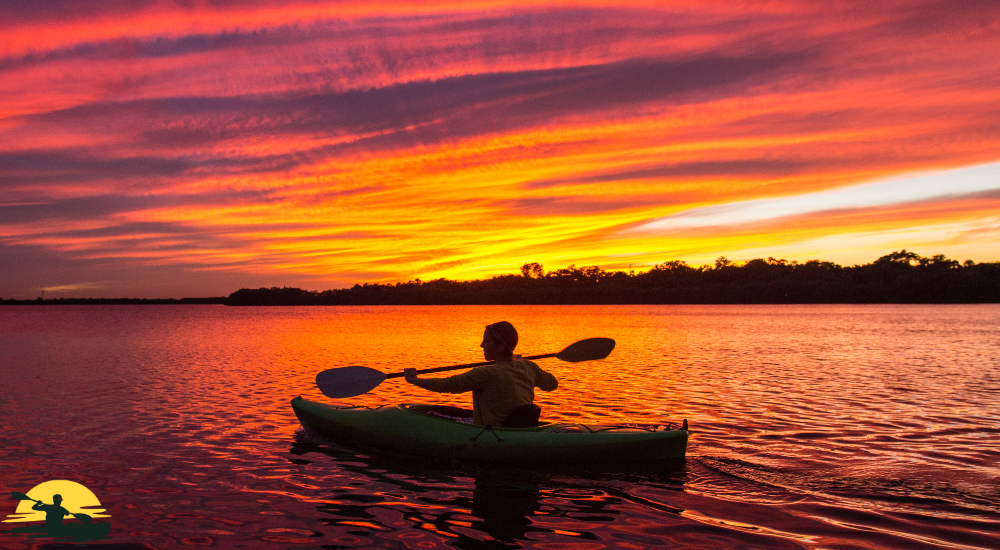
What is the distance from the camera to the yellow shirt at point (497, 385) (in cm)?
704

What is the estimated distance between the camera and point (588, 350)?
9141 millimetres

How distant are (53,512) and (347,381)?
12.0 ft

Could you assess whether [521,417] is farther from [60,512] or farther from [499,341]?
[60,512]

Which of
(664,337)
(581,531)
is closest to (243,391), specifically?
(581,531)

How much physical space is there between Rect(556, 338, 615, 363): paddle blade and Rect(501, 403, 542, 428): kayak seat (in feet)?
6.02

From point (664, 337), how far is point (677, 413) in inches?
868

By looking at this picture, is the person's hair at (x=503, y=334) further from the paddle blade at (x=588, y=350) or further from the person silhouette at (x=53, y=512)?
the person silhouette at (x=53, y=512)

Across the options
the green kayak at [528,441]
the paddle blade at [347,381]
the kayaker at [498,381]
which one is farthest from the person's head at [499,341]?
the paddle blade at [347,381]

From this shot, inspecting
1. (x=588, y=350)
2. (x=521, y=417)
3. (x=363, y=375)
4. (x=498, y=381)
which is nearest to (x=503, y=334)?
(x=498, y=381)

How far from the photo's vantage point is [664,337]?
32.3 meters

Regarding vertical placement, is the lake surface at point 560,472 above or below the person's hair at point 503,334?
below

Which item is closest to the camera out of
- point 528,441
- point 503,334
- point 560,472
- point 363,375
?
point 503,334

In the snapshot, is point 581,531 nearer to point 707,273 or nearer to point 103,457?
point 103,457

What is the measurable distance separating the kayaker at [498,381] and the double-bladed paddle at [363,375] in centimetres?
120
